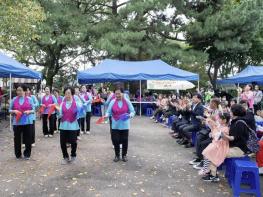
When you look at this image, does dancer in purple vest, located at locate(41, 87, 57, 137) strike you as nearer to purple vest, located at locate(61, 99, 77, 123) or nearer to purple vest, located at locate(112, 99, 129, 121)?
purple vest, located at locate(61, 99, 77, 123)

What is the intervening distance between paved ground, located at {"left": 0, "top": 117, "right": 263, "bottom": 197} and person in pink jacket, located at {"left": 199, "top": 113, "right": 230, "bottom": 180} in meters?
0.29

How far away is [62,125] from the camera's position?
7.84 metres

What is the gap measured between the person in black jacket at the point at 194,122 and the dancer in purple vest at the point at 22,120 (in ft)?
12.4

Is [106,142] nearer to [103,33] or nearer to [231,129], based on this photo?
[231,129]

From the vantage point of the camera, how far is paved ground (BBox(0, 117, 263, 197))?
612 centimetres

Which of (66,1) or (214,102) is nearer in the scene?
(214,102)

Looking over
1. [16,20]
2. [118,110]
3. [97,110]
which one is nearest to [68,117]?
[118,110]

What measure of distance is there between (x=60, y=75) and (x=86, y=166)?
32.1 m

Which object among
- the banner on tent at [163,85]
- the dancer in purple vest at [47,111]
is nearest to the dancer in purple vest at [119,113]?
A: the dancer in purple vest at [47,111]

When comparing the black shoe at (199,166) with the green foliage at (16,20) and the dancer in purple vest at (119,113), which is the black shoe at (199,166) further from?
the green foliage at (16,20)

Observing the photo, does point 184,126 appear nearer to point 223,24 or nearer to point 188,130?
point 188,130

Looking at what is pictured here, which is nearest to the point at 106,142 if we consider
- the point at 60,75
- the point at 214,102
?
the point at 214,102

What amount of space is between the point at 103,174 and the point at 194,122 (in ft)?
11.3

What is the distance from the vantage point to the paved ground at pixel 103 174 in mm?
6125
